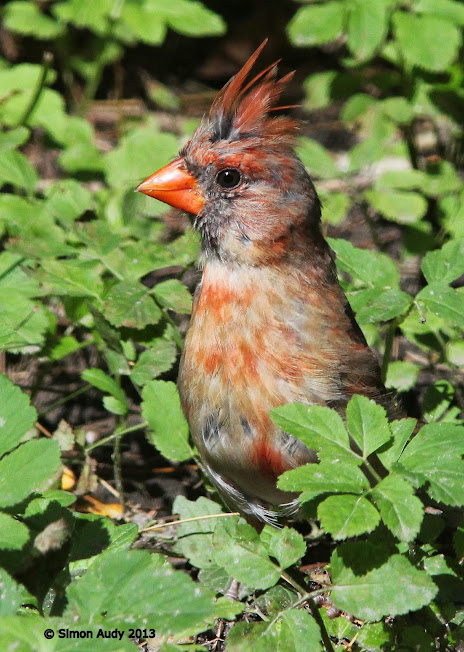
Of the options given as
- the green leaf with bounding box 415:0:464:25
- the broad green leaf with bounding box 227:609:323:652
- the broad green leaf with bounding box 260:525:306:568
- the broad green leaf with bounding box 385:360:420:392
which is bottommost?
the broad green leaf with bounding box 385:360:420:392

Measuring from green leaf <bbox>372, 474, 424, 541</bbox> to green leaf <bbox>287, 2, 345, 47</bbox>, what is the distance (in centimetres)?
252

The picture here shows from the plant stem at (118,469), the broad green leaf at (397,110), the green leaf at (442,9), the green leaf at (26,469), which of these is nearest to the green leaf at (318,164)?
the broad green leaf at (397,110)

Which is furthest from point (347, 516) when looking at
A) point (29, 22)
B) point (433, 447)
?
point (29, 22)

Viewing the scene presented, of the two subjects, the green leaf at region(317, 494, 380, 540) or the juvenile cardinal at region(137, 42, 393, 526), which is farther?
the juvenile cardinal at region(137, 42, 393, 526)

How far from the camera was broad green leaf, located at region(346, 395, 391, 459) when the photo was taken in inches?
81.9

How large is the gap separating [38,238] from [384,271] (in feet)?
4.28

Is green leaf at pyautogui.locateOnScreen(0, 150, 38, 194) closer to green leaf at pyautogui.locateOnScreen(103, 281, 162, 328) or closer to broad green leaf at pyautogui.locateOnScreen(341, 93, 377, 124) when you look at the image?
green leaf at pyautogui.locateOnScreen(103, 281, 162, 328)

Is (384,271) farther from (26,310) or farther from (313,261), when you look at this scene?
(26,310)

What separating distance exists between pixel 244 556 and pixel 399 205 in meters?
2.40

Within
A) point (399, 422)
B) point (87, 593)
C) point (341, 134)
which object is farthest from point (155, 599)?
point (341, 134)

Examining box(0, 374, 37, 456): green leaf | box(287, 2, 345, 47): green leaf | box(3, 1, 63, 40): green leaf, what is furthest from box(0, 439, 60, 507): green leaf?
box(3, 1, 63, 40): green leaf

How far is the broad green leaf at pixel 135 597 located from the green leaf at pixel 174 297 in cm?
123

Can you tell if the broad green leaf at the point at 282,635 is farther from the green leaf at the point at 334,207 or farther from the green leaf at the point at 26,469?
the green leaf at the point at 334,207

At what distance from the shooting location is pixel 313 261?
269 cm
